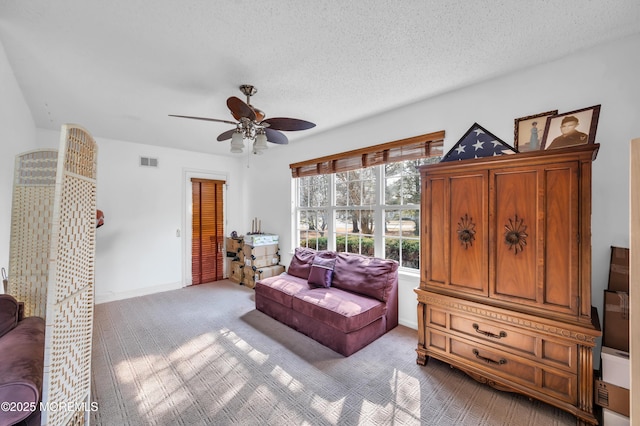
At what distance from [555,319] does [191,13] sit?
10.1 ft

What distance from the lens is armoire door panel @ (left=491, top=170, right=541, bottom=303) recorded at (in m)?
1.86

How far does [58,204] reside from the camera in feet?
4.33

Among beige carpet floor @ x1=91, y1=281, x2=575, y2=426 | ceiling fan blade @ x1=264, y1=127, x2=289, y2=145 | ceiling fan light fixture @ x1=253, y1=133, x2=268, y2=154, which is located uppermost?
ceiling fan blade @ x1=264, y1=127, x2=289, y2=145

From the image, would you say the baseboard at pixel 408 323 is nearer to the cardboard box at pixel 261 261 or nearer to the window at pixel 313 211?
the window at pixel 313 211

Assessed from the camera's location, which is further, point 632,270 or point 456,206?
point 456,206

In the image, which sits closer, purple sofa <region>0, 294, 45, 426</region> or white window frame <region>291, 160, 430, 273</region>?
purple sofa <region>0, 294, 45, 426</region>

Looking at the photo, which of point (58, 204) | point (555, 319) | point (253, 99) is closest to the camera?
point (58, 204)

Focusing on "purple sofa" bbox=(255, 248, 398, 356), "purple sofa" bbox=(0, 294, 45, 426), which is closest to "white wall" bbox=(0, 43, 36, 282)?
"purple sofa" bbox=(0, 294, 45, 426)

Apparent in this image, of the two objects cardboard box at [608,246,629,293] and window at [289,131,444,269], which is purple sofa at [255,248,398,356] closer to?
window at [289,131,444,269]

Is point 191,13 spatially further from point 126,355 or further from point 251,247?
point 251,247

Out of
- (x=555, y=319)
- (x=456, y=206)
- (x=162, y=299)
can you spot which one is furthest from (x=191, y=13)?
(x=162, y=299)

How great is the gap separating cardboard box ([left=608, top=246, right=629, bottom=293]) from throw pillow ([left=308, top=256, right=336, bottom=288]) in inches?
96.8

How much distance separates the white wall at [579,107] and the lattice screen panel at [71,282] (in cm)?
290

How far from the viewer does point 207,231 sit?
5.12 m
